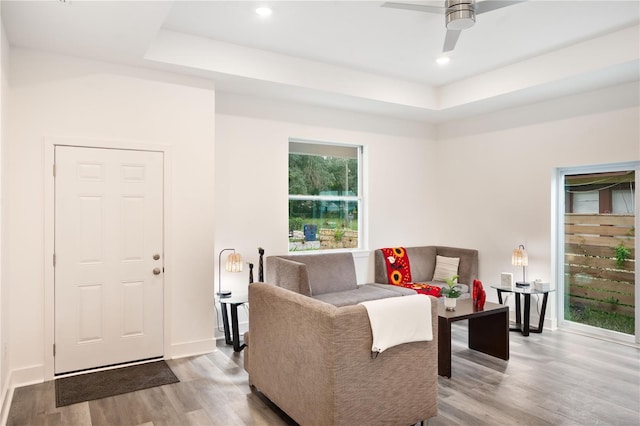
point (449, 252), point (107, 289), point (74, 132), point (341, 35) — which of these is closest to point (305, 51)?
point (341, 35)

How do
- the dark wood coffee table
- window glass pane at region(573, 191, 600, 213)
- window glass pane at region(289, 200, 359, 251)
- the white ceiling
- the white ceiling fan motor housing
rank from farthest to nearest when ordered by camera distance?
window glass pane at region(289, 200, 359, 251) → window glass pane at region(573, 191, 600, 213) → the dark wood coffee table → the white ceiling → the white ceiling fan motor housing

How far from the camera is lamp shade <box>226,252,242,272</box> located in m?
4.50

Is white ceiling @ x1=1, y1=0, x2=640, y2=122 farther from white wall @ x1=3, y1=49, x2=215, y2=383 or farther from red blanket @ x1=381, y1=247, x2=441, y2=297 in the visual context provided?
red blanket @ x1=381, y1=247, x2=441, y2=297

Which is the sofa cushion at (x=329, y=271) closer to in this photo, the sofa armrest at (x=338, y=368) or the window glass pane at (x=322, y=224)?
the window glass pane at (x=322, y=224)

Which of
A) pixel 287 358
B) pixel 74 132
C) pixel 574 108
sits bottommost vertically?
pixel 287 358

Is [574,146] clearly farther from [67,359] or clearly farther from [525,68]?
[67,359]

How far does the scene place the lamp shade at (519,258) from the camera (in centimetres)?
510

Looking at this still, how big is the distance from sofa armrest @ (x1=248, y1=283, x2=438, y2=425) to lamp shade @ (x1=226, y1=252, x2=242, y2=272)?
166cm

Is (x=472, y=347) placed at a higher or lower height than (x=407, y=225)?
lower

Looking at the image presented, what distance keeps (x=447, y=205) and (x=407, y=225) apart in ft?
2.24

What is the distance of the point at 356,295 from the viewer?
15.8 ft

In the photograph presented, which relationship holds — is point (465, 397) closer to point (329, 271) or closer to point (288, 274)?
point (288, 274)

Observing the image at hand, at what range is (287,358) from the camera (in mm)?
2680

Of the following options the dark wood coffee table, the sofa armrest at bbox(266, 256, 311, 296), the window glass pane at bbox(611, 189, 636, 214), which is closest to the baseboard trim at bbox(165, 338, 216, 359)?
the sofa armrest at bbox(266, 256, 311, 296)
